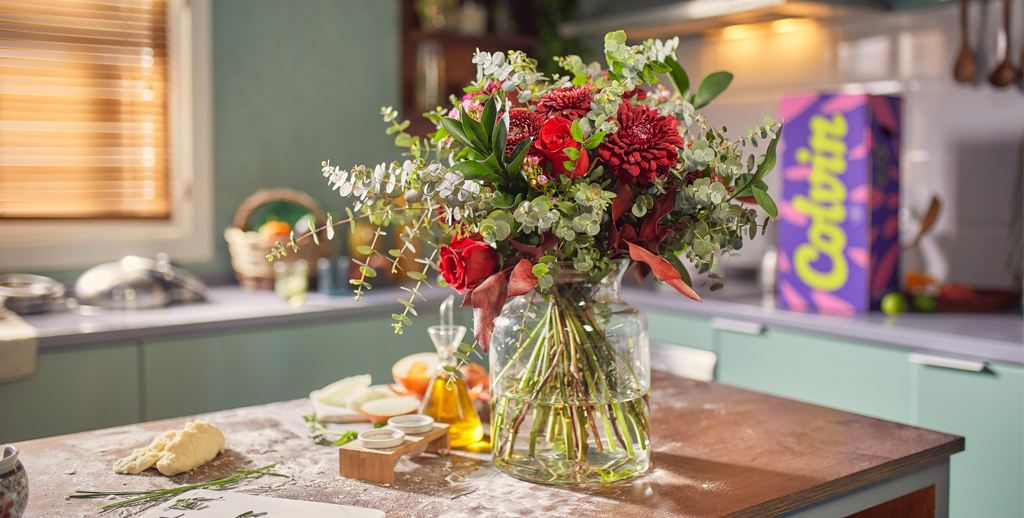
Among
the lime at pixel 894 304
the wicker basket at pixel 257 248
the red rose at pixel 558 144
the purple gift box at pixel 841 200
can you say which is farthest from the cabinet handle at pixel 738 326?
the red rose at pixel 558 144

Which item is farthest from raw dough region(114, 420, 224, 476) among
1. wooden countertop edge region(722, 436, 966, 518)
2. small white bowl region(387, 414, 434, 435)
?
wooden countertop edge region(722, 436, 966, 518)

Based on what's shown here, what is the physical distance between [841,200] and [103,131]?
2.41 meters

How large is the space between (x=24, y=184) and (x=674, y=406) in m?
2.28

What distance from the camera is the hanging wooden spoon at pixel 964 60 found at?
8.08 feet

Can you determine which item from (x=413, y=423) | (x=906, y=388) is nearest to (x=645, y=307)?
(x=906, y=388)

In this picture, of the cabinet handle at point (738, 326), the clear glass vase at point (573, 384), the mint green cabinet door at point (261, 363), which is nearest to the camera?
the clear glass vase at point (573, 384)

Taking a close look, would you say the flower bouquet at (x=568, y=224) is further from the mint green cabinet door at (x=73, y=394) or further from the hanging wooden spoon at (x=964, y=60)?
the hanging wooden spoon at (x=964, y=60)

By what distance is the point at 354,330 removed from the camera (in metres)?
2.67

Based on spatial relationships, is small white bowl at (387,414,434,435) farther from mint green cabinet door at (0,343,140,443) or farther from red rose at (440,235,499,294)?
mint green cabinet door at (0,343,140,443)

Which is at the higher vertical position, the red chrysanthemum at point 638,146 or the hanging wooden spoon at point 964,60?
the hanging wooden spoon at point 964,60

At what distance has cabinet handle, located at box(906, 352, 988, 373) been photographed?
1.97 m

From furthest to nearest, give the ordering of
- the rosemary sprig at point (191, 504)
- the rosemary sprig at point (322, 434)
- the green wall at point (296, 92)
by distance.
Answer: the green wall at point (296, 92), the rosemary sprig at point (322, 434), the rosemary sprig at point (191, 504)

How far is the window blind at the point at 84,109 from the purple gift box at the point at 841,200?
2.16 meters

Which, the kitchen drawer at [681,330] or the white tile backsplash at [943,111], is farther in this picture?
the kitchen drawer at [681,330]
